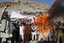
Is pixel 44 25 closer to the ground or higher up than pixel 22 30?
higher up

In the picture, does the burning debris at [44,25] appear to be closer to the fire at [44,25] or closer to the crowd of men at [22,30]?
the fire at [44,25]

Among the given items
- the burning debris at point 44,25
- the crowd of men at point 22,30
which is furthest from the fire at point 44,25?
the crowd of men at point 22,30

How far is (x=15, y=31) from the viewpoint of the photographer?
22.9 meters

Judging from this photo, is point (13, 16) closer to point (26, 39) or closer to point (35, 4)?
point (26, 39)

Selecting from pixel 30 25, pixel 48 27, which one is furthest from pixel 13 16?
pixel 48 27

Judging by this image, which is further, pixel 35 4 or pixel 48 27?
pixel 35 4

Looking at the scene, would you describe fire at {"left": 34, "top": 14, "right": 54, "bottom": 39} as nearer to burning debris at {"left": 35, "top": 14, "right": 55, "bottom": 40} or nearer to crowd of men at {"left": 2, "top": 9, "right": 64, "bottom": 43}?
burning debris at {"left": 35, "top": 14, "right": 55, "bottom": 40}

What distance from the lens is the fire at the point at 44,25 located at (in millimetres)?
25831

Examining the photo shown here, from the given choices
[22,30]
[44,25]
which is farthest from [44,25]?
[22,30]

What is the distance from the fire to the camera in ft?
84.7

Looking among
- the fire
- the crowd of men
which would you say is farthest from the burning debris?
the crowd of men

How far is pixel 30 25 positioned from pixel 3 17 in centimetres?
290

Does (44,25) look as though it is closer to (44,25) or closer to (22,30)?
(44,25)

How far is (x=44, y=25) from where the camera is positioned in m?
27.7
